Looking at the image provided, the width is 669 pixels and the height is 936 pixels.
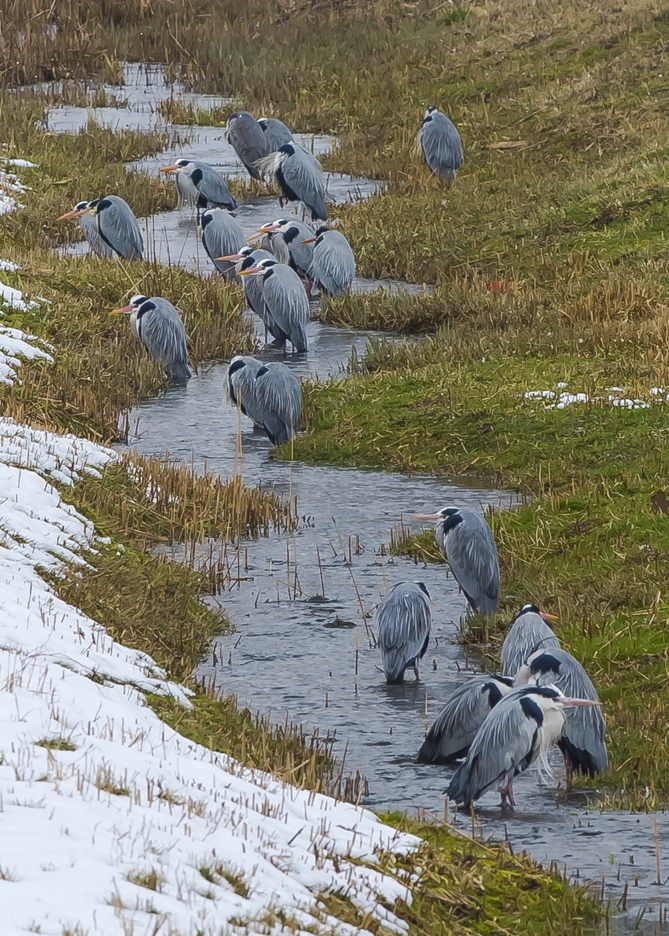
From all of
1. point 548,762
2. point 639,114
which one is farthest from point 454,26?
point 548,762

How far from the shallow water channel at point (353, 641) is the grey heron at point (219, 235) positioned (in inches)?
99.6

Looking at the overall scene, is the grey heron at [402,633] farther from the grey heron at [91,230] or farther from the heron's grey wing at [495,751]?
the grey heron at [91,230]

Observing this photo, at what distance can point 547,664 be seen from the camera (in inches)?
244

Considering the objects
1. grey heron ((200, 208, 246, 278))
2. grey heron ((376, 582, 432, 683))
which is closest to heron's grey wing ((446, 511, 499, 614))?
grey heron ((376, 582, 432, 683))

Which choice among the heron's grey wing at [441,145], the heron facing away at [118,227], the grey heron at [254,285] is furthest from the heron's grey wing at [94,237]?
the heron's grey wing at [441,145]

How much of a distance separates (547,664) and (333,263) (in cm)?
872

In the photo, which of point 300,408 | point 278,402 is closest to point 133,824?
point 278,402

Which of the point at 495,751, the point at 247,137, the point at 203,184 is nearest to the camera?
the point at 495,751

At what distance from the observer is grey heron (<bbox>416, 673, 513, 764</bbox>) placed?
6.11 metres

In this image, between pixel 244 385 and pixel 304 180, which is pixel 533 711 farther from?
pixel 304 180

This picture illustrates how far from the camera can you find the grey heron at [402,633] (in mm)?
6984

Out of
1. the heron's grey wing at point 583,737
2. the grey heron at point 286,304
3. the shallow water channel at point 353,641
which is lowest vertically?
the shallow water channel at point 353,641

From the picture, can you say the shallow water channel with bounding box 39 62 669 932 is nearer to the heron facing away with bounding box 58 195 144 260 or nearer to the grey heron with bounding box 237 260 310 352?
the grey heron with bounding box 237 260 310 352

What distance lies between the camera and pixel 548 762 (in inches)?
248
